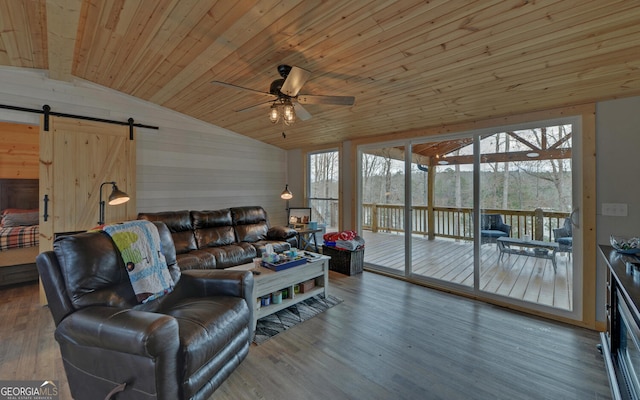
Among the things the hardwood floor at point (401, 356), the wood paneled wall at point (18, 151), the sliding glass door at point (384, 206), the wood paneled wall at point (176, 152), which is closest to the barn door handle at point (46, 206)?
the wood paneled wall at point (176, 152)

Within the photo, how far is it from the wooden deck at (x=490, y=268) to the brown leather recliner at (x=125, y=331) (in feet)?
9.68

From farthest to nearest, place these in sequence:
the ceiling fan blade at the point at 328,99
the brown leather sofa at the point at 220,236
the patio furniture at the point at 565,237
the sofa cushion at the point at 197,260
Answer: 1. the brown leather sofa at the point at 220,236
2. the sofa cushion at the point at 197,260
3. the patio furniture at the point at 565,237
4. the ceiling fan blade at the point at 328,99

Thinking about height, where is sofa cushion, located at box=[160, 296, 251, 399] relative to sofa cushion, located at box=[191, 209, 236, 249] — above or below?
below

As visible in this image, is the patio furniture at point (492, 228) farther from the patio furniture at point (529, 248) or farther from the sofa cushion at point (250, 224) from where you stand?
the sofa cushion at point (250, 224)

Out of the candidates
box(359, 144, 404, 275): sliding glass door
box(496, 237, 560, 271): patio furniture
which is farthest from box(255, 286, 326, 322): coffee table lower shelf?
box(496, 237, 560, 271): patio furniture

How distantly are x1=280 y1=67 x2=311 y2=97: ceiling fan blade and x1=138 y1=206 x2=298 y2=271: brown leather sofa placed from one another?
2.12 m

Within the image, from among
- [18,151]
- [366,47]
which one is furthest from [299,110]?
[18,151]

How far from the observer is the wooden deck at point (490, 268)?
3043mm

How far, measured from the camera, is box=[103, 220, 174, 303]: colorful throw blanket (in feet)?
6.60

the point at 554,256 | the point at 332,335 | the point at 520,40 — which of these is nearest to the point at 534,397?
the point at 332,335

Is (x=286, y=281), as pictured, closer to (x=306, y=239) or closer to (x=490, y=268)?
(x=306, y=239)

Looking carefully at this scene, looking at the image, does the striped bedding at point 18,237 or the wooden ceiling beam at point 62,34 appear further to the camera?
the striped bedding at point 18,237

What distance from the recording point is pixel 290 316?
9.68 ft

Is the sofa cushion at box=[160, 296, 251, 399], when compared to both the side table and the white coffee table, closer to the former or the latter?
the white coffee table
